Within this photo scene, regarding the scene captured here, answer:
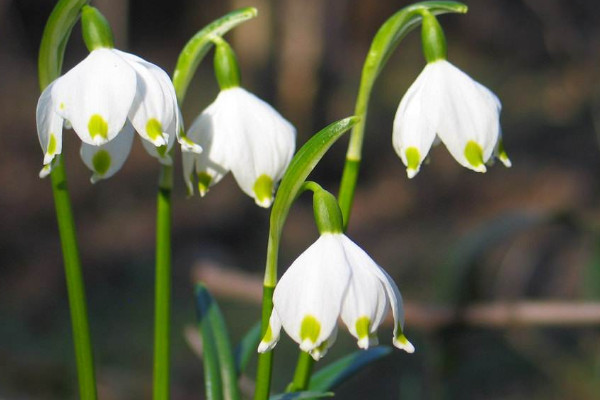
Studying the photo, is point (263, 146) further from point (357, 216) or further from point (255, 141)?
point (357, 216)

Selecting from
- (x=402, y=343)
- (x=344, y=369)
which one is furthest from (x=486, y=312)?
(x=402, y=343)

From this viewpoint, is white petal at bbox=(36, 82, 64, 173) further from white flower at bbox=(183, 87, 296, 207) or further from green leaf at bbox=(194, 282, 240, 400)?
green leaf at bbox=(194, 282, 240, 400)

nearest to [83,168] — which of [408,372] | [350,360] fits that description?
[408,372]

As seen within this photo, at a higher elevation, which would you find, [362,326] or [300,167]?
[300,167]

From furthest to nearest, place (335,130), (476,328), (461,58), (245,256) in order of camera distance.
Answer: (461,58), (245,256), (476,328), (335,130)

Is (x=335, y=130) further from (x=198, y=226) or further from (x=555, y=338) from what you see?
(x=198, y=226)

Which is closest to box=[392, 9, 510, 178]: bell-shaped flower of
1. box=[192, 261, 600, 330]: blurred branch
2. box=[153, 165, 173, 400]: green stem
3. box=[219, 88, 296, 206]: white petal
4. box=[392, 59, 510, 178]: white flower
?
box=[392, 59, 510, 178]: white flower
